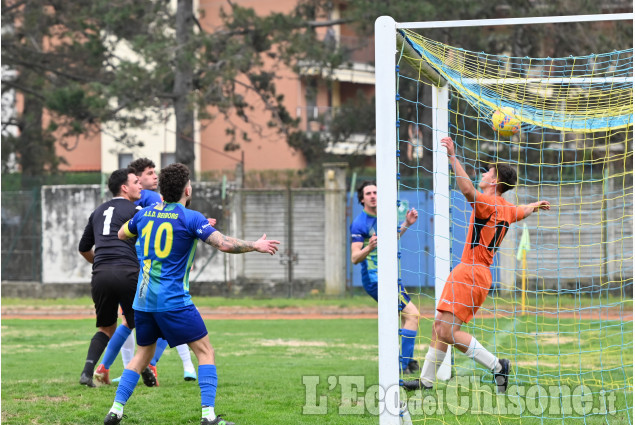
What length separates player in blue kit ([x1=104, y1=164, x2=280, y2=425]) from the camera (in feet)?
19.5

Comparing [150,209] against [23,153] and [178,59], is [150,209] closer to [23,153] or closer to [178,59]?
[178,59]

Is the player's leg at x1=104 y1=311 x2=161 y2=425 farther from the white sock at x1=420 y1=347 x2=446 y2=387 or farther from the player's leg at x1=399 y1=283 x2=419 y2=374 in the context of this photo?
the player's leg at x1=399 y1=283 x2=419 y2=374

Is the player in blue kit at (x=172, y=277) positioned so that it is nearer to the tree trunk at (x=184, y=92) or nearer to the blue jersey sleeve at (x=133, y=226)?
the blue jersey sleeve at (x=133, y=226)

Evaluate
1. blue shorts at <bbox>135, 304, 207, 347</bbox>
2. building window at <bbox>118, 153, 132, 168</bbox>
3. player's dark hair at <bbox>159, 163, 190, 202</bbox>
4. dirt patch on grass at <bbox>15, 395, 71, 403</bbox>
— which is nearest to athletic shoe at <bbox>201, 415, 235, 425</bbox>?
blue shorts at <bbox>135, 304, 207, 347</bbox>

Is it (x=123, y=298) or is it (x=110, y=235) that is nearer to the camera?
(x=123, y=298)

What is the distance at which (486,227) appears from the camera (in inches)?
275

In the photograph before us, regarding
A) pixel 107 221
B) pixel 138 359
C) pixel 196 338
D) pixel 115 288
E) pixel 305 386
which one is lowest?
pixel 305 386

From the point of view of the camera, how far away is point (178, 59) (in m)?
20.5

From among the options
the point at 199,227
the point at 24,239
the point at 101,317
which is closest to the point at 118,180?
the point at 101,317

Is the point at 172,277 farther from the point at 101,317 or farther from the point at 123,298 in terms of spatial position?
the point at 101,317

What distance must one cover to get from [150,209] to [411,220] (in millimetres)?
2479

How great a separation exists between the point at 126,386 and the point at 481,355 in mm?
3005

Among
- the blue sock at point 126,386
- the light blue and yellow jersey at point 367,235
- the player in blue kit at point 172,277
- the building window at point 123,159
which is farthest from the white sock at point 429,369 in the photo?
the building window at point 123,159

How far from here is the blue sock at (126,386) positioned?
5965mm
